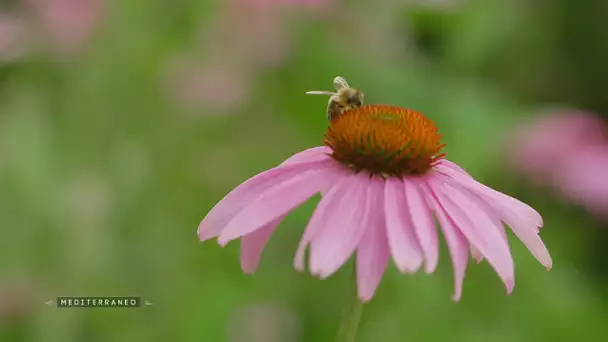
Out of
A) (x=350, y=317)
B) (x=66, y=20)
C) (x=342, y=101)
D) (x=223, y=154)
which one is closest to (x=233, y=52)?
(x=223, y=154)

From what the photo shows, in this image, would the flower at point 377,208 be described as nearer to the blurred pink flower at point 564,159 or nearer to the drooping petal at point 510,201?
the drooping petal at point 510,201

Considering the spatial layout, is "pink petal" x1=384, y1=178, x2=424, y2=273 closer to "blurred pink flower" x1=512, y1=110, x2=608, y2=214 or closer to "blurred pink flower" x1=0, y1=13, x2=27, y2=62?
"blurred pink flower" x1=0, y1=13, x2=27, y2=62

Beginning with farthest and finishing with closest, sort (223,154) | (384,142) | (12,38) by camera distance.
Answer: (223,154) → (12,38) → (384,142)

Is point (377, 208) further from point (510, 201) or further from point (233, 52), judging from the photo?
point (233, 52)

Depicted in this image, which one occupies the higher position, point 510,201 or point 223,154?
point 510,201

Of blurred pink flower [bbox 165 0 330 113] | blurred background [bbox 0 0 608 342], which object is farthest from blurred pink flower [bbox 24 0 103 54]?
blurred pink flower [bbox 165 0 330 113]

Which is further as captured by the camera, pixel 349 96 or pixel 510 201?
pixel 349 96

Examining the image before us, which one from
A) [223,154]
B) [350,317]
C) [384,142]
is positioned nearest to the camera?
[350,317]

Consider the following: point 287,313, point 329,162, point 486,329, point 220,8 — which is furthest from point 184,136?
point 329,162
